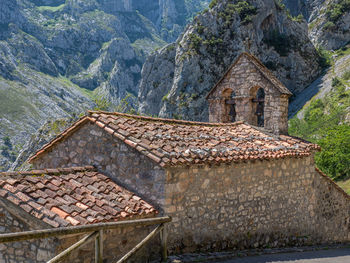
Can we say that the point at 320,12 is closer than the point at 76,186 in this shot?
No

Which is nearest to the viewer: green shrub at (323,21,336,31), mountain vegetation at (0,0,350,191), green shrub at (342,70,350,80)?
mountain vegetation at (0,0,350,191)

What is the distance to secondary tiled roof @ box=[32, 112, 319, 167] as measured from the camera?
23.7 feet

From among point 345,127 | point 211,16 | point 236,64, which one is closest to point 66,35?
point 211,16

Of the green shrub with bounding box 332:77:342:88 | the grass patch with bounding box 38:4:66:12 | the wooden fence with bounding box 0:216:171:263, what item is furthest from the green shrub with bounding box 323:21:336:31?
the grass patch with bounding box 38:4:66:12

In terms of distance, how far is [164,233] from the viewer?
6164mm

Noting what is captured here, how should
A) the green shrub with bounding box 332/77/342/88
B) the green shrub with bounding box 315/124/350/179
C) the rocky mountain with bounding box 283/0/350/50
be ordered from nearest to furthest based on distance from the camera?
1. the green shrub with bounding box 315/124/350/179
2. the green shrub with bounding box 332/77/342/88
3. the rocky mountain with bounding box 283/0/350/50

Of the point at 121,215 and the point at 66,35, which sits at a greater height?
the point at 66,35

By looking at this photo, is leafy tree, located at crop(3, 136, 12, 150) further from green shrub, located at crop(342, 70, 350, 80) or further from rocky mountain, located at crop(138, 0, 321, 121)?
green shrub, located at crop(342, 70, 350, 80)

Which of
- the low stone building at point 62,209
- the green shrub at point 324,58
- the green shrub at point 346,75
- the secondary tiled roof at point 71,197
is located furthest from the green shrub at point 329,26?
the low stone building at point 62,209

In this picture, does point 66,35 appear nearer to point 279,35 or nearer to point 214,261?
point 279,35

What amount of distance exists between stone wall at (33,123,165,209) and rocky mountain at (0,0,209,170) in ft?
186

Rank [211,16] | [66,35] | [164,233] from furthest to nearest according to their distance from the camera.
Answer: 1. [66,35]
2. [211,16]
3. [164,233]

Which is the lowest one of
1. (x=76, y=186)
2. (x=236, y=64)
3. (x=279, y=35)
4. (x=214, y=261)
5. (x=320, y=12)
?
(x=214, y=261)

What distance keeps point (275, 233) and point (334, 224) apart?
13.2 feet
